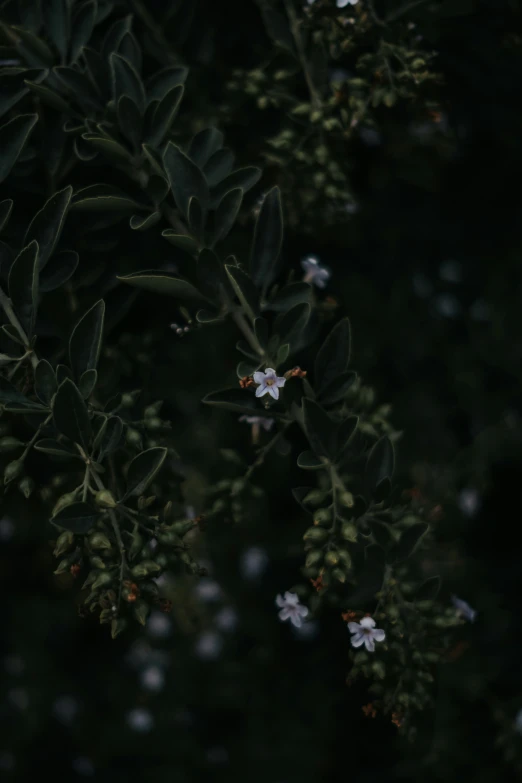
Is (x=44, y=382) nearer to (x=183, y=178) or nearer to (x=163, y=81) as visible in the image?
(x=183, y=178)

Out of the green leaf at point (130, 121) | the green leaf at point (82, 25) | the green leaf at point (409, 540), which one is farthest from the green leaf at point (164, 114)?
the green leaf at point (409, 540)

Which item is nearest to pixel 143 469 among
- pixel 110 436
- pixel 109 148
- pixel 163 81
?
pixel 110 436

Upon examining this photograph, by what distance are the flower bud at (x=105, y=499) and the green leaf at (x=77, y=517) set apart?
28mm

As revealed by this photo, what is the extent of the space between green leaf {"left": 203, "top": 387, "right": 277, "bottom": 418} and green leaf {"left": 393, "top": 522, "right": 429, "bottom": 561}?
0.39m

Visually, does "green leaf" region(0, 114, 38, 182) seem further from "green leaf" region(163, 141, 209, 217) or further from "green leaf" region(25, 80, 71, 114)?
"green leaf" region(163, 141, 209, 217)

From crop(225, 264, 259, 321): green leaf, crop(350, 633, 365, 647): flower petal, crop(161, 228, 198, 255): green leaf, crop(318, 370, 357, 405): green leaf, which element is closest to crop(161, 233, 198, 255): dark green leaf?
crop(161, 228, 198, 255): green leaf

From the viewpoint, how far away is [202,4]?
2611mm

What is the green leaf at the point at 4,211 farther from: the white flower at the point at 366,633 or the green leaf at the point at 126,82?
the white flower at the point at 366,633

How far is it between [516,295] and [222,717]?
253cm

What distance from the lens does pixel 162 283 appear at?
5.68 feet

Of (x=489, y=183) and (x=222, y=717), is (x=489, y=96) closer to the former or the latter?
(x=489, y=183)

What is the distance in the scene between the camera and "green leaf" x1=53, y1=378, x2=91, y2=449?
1.56 meters

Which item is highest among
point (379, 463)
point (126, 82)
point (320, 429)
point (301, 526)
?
point (126, 82)

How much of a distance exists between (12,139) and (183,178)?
0.36m
